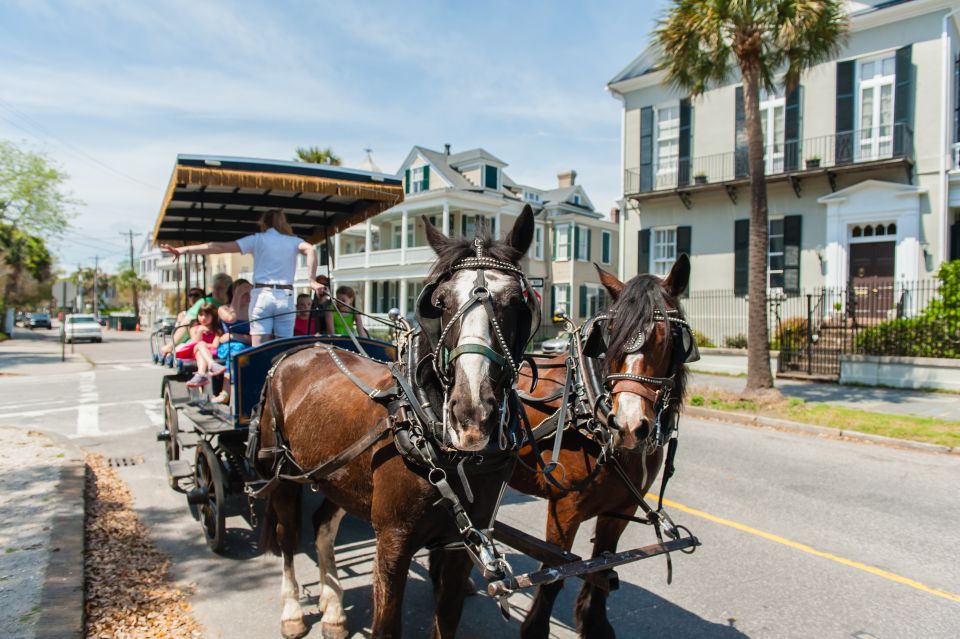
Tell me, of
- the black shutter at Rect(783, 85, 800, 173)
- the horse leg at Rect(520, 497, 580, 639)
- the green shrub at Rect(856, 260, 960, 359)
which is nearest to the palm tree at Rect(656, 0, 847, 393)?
the green shrub at Rect(856, 260, 960, 359)

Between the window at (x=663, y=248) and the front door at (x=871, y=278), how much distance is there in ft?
20.0

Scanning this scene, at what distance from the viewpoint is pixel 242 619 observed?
406cm

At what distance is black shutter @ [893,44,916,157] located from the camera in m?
18.3

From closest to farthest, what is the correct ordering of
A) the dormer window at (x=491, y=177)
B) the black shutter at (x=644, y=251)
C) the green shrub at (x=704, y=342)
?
the green shrub at (x=704, y=342)
the black shutter at (x=644, y=251)
the dormer window at (x=491, y=177)

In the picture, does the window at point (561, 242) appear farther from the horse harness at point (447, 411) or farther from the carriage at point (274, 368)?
the horse harness at point (447, 411)

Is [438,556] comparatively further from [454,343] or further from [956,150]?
[956,150]

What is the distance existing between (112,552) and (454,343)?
4272 mm

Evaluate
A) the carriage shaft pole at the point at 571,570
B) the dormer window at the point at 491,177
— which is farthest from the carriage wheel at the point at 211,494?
the dormer window at the point at 491,177

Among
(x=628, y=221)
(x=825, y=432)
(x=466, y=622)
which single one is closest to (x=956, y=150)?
(x=628, y=221)

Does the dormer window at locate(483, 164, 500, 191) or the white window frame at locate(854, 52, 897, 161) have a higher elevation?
the dormer window at locate(483, 164, 500, 191)

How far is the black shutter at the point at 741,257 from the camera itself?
21406 mm

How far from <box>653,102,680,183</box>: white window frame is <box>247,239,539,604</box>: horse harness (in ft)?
73.6

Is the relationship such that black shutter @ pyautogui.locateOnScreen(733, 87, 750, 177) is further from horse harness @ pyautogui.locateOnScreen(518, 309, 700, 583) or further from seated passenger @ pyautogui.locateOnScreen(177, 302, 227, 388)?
horse harness @ pyautogui.locateOnScreen(518, 309, 700, 583)

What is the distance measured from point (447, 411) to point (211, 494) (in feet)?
12.3
